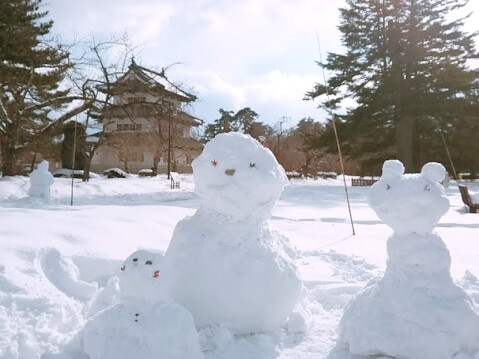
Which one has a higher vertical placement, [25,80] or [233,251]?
[25,80]

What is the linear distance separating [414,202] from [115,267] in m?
3.16

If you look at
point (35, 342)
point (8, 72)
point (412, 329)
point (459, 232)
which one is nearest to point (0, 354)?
point (35, 342)

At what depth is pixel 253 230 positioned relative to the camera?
3.42 meters

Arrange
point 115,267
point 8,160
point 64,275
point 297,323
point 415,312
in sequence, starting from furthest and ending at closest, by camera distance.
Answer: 1. point 8,160
2. point 115,267
3. point 64,275
4. point 297,323
5. point 415,312

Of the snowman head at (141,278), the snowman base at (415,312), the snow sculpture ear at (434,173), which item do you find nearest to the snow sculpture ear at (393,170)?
the snow sculpture ear at (434,173)

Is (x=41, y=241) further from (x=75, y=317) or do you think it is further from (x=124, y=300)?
(x=124, y=300)

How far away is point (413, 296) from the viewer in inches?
109

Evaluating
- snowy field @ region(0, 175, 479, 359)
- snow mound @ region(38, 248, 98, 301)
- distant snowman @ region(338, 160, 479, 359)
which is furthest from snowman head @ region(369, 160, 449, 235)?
snow mound @ region(38, 248, 98, 301)

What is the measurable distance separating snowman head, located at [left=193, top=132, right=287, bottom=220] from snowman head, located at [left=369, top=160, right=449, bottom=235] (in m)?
0.86

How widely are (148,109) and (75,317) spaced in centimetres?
1774

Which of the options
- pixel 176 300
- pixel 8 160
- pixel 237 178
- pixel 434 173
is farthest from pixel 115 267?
pixel 8 160

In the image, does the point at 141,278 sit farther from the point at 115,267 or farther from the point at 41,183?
the point at 41,183

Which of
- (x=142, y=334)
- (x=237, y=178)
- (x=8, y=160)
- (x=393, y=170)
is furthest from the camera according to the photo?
(x=8, y=160)

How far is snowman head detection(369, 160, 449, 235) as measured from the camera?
2.85 metres
